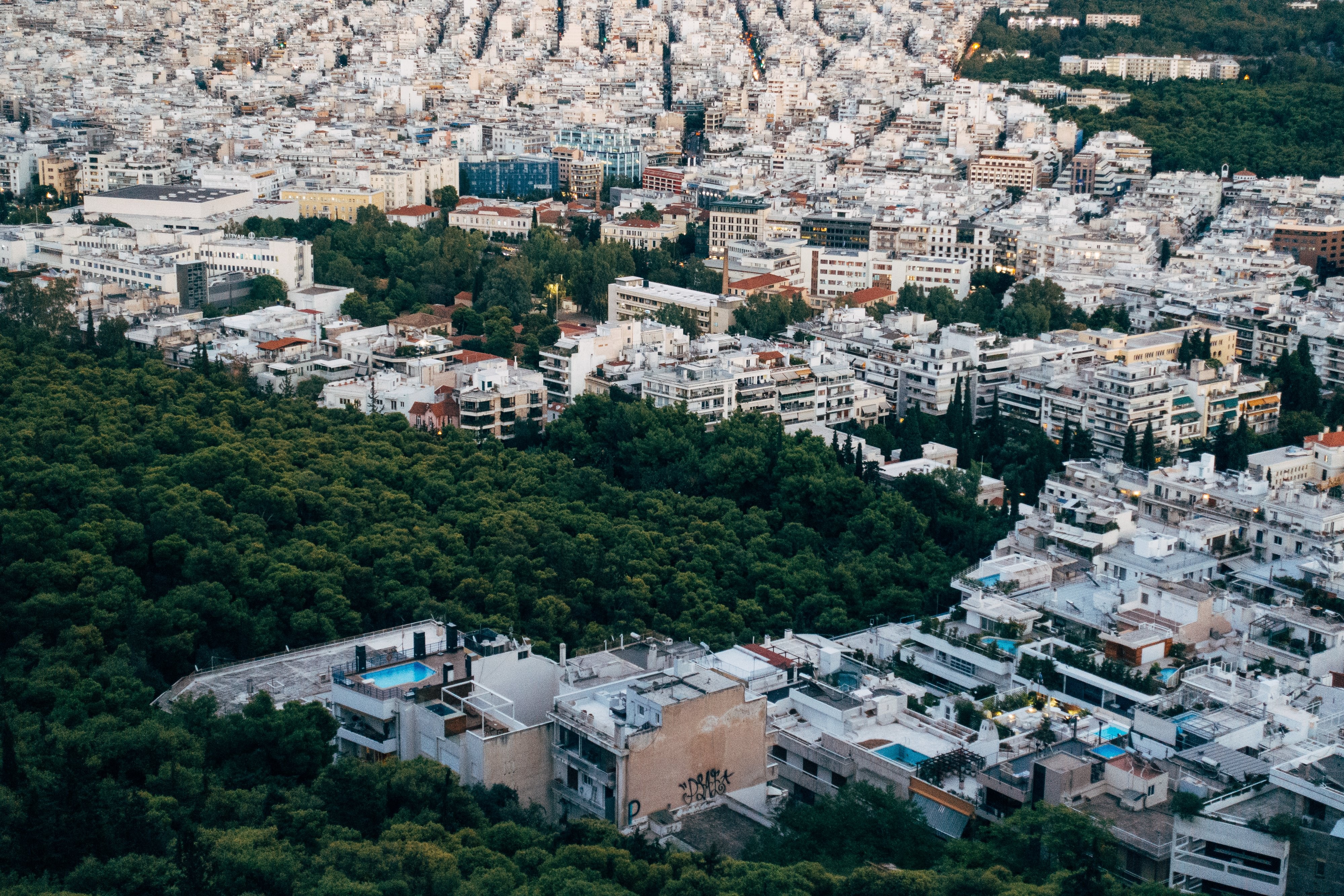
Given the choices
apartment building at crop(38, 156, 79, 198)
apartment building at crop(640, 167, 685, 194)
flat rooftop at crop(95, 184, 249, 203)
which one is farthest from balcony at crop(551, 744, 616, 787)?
apartment building at crop(38, 156, 79, 198)

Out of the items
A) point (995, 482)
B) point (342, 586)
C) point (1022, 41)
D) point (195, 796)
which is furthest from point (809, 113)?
point (195, 796)

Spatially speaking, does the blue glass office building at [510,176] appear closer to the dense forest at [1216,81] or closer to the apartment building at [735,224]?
the apartment building at [735,224]

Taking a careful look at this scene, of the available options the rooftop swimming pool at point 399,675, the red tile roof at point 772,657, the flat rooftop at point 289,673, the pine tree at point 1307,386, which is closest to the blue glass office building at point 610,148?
the pine tree at point 1307,386

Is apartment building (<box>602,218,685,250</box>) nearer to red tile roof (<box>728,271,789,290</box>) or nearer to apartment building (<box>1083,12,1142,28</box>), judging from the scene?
red tile roof (<box>728,271,789,290</box>)

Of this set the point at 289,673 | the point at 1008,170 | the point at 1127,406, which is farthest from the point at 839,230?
the point at 289,673

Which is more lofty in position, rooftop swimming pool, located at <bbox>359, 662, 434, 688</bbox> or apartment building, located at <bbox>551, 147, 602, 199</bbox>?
apartment building, located at <bbox>551, 147, 602, 199</bbox>

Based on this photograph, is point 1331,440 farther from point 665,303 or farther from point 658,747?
point 665,303
